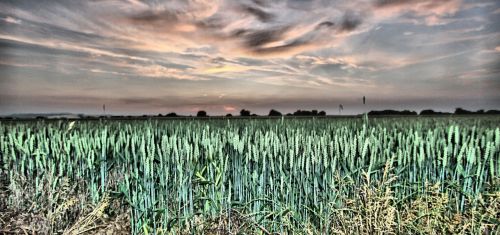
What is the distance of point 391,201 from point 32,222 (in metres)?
3.96

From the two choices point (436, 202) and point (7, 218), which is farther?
point (7, 218)

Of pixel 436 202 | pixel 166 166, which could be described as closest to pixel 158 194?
pixel 166 166

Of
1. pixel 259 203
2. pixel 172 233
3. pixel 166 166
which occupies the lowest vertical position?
pixel 172 233

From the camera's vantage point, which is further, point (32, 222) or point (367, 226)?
point (32, 222)

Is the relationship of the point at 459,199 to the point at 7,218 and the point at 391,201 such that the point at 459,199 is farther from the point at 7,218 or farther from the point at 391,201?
the point at 7,218

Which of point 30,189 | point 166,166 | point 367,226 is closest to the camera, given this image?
point 367,226

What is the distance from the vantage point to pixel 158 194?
14.8 feet

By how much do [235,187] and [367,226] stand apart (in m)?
1.50

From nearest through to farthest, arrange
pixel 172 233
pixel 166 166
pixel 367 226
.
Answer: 1. pixel 367 226
2. pixel 172 233
3. pixel 166 166

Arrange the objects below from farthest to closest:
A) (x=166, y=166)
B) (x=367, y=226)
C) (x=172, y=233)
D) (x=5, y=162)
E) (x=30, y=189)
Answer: (x=5, y=162) < (x=30, y=189) < (x=166, y=166) < (x=172, y=233) < (x=367, y=226)

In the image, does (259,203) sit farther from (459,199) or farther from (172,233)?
(459,199)

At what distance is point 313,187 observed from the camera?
14.2 ft

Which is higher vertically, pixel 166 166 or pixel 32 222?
pixel 166 166

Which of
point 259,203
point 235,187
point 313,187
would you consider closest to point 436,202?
point 313,187
